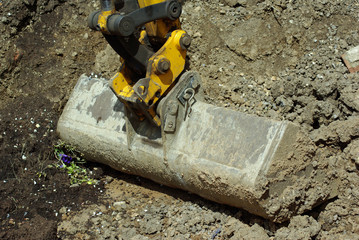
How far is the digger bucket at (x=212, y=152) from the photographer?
3.85m

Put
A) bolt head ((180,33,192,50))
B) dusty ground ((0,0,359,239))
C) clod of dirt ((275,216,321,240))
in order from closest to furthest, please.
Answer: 1. clod of dirt ((275,216,321,240))
2. dusty ground ((0,0,359,239))
3. bolt head ((180,33,192,50))

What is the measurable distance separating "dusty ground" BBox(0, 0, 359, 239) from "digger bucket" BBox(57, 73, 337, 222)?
0.67 feet

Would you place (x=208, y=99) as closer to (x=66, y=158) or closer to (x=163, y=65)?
(x=163, y=65)

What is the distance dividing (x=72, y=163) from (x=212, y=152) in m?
1.74

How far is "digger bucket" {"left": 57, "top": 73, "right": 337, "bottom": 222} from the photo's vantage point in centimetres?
385

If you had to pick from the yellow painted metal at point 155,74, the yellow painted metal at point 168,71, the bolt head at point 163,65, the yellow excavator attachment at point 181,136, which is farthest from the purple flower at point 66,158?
the bolt head at point 163,65

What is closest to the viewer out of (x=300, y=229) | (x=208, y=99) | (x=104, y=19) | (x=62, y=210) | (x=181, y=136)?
(x=300, y=229)

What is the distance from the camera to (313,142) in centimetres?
406

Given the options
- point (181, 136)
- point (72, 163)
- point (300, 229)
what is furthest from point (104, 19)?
point (300, 229)

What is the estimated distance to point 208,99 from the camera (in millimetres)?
4914

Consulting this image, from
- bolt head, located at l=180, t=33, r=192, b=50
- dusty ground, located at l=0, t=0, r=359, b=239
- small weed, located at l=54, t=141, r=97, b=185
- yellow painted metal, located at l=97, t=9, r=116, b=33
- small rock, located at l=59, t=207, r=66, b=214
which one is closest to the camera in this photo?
yellow painted metal, located at l=97, t=9, r=116, b=33

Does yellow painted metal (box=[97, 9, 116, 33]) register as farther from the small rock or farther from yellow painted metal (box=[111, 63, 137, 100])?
the small rock

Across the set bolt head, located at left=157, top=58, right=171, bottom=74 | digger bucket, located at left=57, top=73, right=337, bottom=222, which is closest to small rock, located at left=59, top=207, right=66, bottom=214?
digger bucket, located at left=57, top=73, right=337, bottom=222

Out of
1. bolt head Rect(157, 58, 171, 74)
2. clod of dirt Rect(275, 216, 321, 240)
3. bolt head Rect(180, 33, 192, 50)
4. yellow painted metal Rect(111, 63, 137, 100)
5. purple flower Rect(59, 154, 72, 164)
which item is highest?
bolt head Rect(180, 33, 192, 50)
